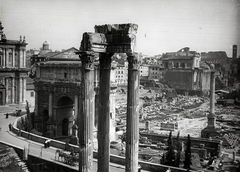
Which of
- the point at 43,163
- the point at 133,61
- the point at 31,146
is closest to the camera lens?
the point at 133,61

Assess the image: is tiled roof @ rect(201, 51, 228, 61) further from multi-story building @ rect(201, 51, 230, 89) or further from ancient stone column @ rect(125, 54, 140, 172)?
Answer: ancient stone column @ rect(125, 54, 140, 172)

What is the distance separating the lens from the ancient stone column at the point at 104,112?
10234 mm

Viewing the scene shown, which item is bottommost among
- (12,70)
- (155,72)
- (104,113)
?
(104,113)

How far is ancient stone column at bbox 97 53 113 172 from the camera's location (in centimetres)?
1023

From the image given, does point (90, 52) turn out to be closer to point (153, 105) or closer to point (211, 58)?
point (153, 105)

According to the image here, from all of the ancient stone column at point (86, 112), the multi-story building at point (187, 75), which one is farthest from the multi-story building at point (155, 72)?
the ancient stone column at point (86, 112)

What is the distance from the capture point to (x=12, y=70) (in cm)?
3716

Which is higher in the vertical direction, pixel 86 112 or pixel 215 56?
pixel 215 56

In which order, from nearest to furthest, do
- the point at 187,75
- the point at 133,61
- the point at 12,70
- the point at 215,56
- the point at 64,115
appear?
the point at 133,61, the point at 64,115, the point at 12,70, the point at 187,75, the point at 215,56

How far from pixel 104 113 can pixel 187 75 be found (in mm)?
69995

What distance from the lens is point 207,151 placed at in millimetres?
24406

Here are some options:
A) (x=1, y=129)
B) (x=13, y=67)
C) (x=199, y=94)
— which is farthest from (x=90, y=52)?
(x=199, y=94)

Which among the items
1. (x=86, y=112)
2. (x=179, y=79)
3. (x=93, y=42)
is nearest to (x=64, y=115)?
(x=86, y=112)

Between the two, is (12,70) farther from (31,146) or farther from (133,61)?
(133,61)
